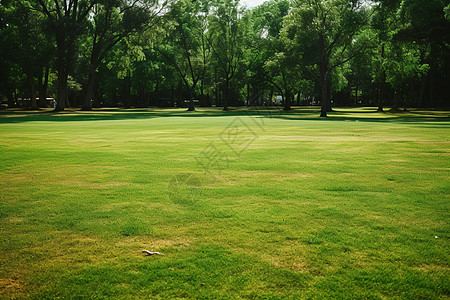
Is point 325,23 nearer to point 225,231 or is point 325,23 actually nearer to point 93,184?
point 93,184

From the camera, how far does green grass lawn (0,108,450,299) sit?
3.66 metres

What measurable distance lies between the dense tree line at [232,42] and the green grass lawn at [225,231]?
83.4 ft

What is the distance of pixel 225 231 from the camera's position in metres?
5.04

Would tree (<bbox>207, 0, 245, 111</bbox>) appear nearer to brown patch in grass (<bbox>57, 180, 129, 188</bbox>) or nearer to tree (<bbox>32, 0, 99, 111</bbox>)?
tree (<bbox>32, 0, 99, 111</bbox>)

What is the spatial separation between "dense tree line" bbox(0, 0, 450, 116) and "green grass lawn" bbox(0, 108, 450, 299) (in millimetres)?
25424

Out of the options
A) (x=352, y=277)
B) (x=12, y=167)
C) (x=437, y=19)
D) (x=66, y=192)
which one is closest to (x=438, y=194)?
(x=352, y=277)

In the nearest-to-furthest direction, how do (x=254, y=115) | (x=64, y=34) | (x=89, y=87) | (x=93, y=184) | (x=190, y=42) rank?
(x=93, y=184), (x=64, y=34), (x=254, y=115), (x=89, y=87), (x=190, y=42)

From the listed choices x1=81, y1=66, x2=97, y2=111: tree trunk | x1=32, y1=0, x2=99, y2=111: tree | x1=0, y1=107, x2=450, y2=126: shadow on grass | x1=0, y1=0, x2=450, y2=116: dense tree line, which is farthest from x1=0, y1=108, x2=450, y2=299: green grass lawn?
x1=81, y1=66, x2=97, y2=111: tree trunk

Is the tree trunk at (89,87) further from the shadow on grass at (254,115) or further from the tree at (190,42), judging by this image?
the tree at (190,42)

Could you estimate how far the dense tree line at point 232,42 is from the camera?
1689 inches

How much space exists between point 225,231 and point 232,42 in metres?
62.0

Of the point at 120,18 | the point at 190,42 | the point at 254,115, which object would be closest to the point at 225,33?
the point at 190,42

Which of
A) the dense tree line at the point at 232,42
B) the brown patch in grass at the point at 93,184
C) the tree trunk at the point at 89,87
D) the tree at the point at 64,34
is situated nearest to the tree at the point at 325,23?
the dense tree line at the point at 232,42

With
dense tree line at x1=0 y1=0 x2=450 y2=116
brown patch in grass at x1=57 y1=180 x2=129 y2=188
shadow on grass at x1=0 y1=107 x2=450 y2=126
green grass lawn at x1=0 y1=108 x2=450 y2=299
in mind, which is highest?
dense tree line at x1=0 y1=0 x2=450 y2=116
